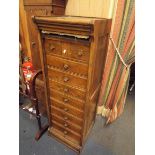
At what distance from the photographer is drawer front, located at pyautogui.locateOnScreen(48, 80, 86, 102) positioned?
3.83 ft

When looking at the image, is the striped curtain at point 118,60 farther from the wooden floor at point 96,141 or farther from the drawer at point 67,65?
the drawer at point 67,65

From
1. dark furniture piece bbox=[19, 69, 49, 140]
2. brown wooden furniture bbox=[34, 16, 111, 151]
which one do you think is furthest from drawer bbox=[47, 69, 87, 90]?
dark furniture piece bbox=[19, 69, 49, 140]

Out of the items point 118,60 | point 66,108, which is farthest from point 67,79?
point 118,60

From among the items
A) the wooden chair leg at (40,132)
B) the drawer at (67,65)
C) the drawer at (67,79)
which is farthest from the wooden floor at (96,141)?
the drawer at (67,65)

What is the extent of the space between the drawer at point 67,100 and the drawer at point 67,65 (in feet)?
0.87

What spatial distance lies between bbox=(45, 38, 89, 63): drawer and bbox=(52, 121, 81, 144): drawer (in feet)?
2.70

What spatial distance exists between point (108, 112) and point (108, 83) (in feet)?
1.40

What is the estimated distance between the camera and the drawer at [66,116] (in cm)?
134

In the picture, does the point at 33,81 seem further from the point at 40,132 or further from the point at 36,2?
the point at 36,2

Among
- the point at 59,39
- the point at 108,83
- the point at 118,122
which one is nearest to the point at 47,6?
the point at 59,39

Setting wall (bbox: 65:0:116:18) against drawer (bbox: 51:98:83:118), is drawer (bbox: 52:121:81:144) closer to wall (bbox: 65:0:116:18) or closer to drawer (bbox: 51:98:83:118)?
drawer (bbox: 51:98:83:118)

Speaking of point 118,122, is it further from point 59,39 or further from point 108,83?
point 59,39
